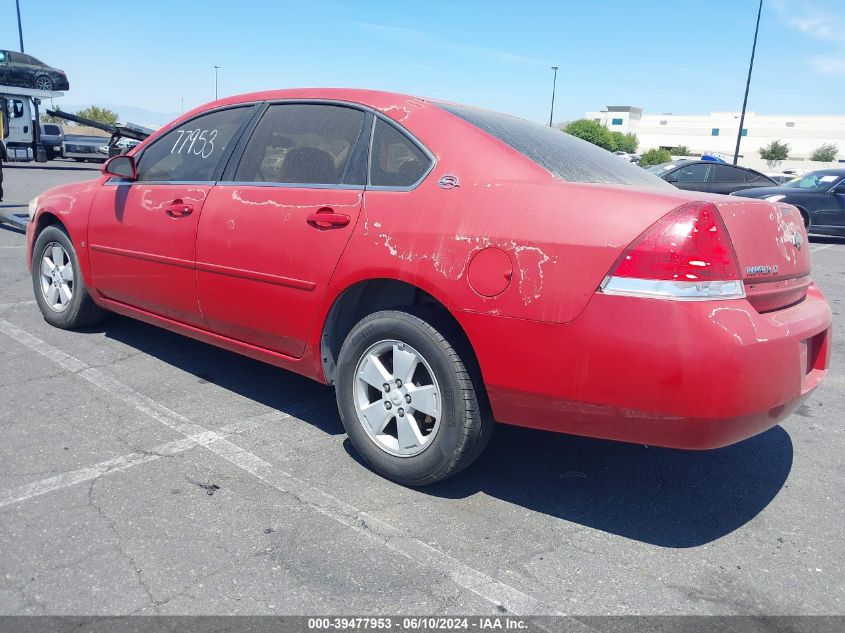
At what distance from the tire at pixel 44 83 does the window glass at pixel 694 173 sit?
15.4 metres

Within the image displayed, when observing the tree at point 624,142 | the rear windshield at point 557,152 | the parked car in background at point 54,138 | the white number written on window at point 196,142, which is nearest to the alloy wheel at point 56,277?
the white number written on window at point 196,142

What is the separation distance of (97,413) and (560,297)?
2507 mm

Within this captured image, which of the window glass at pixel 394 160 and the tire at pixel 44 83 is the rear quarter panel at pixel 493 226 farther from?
the tire at pixel 44 83

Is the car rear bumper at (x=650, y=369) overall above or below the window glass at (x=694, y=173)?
below

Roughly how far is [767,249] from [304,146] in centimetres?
213

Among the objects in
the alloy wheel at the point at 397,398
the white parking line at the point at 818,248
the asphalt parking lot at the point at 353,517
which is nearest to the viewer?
the asphalt parking lot at the point at 353,517

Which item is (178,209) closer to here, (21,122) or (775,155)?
(21,122)

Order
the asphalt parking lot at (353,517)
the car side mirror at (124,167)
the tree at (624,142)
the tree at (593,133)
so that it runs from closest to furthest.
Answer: the asphalt parking lot at (353,517)
the car side mirror at (124,167)
the tree at (593,133)
the tree at (624,142)

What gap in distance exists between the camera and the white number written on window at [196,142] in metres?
4.02

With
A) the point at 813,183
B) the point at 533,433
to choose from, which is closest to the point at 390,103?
the point at 533,433

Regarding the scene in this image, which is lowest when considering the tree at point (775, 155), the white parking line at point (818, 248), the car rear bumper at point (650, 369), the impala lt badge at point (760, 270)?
the white parking line at point (818, 248)

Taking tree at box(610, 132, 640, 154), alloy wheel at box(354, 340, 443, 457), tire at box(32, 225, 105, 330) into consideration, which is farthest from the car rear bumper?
tree at box(610, 132, 640, 154)

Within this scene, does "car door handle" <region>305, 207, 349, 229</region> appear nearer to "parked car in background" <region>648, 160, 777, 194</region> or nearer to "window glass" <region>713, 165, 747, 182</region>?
"parked car in background" <region>648, 160, 777, 194</region>

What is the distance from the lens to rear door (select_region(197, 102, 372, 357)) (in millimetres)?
3225
